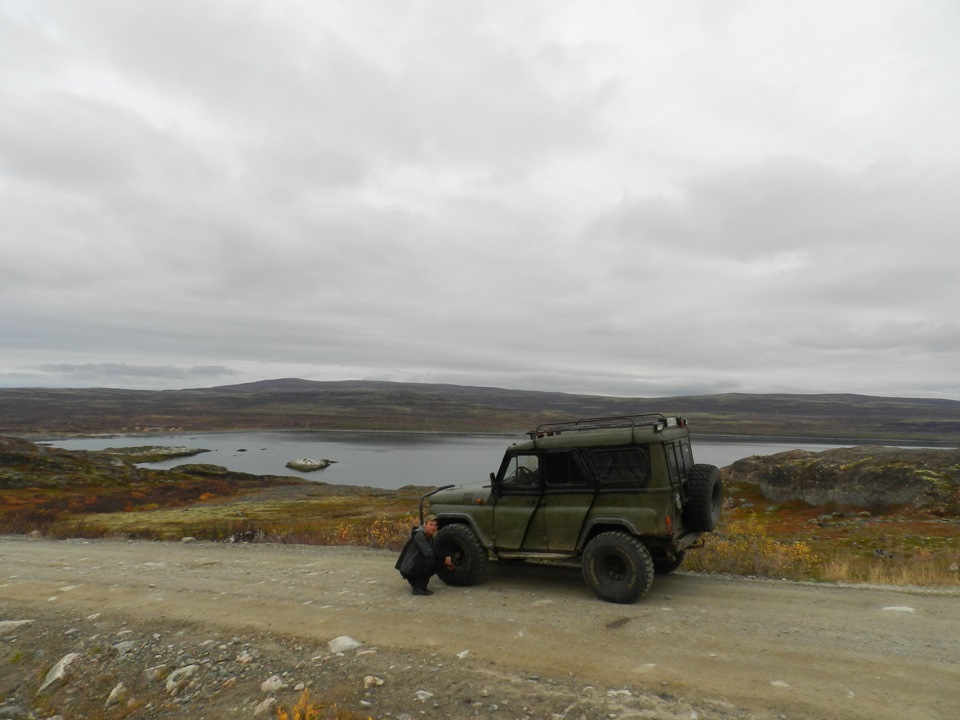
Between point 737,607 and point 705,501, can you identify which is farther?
point 705,501

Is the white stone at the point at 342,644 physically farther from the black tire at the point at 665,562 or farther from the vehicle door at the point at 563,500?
the black tire at the point at 665,562

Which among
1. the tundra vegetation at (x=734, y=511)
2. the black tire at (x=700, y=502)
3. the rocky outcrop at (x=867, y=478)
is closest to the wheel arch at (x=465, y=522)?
the black tire at (x=700, y=502)

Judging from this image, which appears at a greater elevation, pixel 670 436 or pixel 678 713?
pixel 670 436

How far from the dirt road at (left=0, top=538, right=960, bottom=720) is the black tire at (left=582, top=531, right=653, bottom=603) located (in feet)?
0.99

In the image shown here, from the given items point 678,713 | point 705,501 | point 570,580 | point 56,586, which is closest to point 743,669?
point 678,713

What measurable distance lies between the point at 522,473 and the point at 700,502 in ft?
10.1

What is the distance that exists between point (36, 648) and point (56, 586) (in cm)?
362

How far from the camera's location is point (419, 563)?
10.2 metres

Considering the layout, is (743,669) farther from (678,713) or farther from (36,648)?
(36,648)

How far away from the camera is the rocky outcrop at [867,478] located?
25.4m

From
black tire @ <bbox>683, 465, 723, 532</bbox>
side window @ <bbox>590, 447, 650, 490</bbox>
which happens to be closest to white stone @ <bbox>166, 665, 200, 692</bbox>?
side window @ <bbox>590, 447, 650, 490</bbox>

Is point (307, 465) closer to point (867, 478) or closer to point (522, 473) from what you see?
point (867, 478)

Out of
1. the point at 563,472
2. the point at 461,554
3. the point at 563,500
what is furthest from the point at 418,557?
the point at 563,472

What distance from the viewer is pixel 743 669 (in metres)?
6.65
